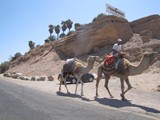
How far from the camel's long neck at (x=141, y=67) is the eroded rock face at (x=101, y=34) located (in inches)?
1366

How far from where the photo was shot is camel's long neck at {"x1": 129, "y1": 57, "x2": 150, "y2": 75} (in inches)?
623

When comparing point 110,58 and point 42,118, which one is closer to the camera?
point 42,118

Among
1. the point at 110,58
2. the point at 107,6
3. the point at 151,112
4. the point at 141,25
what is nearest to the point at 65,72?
the point at 110,58

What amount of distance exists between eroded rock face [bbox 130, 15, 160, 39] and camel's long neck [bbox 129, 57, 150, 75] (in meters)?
34.0

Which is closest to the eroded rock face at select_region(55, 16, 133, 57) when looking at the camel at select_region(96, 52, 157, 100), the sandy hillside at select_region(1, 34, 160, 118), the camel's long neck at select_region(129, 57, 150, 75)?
the sandy hillside at select_region(1, 34, 160, 118)

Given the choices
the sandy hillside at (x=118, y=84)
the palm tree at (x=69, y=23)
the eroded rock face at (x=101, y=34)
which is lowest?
the sandy hillside at (x=118, y=84)

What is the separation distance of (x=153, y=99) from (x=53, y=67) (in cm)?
4164

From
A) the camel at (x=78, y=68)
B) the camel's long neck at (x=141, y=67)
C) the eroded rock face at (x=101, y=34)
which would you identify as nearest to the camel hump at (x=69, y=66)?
the camel at (x=78, y=68)

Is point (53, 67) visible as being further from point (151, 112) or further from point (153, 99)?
point (151, 112)

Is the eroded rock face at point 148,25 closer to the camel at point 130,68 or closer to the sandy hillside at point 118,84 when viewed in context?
the sandy hillside at point 118,84

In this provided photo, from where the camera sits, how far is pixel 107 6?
50.3m

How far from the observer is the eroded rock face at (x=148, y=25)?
50256mm

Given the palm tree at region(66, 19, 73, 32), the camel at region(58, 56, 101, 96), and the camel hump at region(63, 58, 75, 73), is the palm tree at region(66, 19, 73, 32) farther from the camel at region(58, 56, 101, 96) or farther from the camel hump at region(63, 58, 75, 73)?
the camel hump at region(63, 58, 75, 73)

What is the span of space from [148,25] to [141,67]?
121 ft
